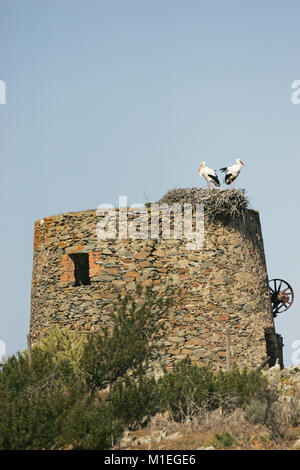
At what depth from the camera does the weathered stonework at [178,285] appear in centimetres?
1631

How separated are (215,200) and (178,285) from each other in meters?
2.55

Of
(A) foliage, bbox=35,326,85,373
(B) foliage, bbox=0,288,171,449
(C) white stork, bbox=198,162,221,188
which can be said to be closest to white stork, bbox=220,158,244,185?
(C) white stork, bbox=198,162,221,188

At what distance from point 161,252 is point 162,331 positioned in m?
2.07

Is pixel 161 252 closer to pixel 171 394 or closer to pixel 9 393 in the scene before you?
pixel 171 394

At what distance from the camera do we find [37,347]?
15.6m

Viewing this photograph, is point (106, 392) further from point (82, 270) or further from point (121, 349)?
point (82, 270)

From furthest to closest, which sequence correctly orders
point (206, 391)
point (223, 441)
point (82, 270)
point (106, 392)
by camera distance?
1. point (82, 270)
2. point (106, 392)
3. point (206, 391)
4. point (223, 441)

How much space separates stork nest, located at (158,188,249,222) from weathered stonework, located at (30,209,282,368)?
0.32m

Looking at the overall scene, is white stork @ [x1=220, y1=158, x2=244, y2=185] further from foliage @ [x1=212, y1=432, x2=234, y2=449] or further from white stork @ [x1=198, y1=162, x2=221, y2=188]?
foliage @ [x1=212, y1=432, x2=234, y2=449]

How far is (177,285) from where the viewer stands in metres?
16.5

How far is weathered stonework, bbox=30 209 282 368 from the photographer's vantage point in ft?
53.5

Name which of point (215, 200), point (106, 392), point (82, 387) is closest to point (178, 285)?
point (215, 200)

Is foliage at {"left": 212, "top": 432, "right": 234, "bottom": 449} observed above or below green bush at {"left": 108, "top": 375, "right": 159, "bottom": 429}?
below

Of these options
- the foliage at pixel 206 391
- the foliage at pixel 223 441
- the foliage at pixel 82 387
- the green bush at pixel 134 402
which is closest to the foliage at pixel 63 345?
the foliage at pixel 82 387
